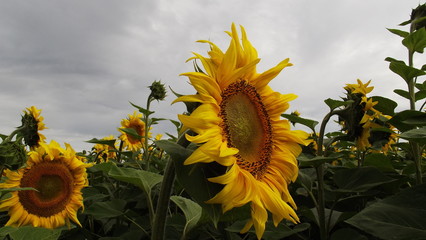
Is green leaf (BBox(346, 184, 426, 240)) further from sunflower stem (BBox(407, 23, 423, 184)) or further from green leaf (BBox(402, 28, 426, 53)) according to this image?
green leaf (BBox(402, 28, 426, 53))

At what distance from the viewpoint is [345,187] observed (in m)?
2.12

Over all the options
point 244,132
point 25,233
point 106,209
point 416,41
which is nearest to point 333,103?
point 416,41

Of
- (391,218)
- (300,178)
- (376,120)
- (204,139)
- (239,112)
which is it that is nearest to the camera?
(204,139)

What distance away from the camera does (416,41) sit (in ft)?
7.74

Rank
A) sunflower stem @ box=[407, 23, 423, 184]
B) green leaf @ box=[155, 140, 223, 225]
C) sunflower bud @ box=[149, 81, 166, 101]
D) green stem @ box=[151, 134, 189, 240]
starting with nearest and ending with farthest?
green leaf @ box=[155, 140, 223, 225] → green stem @ box=[151, 134, 189, 240] → sunflower stem @ box=[407, 23, 423, 184] → sunflower bud @ box=[149, 81, 166, 101]

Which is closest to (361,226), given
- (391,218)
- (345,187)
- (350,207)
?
(391,218)

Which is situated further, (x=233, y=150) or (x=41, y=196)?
(x=41, y=196)

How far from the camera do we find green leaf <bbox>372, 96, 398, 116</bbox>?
2215 millimetres

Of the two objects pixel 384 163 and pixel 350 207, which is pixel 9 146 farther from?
pixel 384 163

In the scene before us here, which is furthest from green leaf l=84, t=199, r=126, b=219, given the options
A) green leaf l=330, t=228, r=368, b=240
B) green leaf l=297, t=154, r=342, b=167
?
green leaf l=330, t=228, r=368, b=240

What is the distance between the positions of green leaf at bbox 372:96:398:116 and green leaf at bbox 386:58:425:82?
19cm

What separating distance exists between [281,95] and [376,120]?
4.05 ft

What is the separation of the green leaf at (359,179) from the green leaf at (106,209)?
138 centimetres

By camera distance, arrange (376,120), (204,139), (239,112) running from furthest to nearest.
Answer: (376,120)
(239,112)
(204,139)
